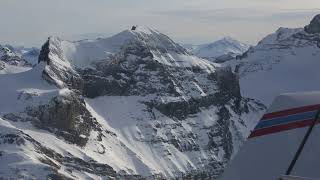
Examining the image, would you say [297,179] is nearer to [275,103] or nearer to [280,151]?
[280,151]

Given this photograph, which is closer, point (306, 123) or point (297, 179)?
point (297, 179)

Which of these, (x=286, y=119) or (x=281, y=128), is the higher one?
(x=286, y=119)

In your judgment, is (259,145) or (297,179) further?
(259,145)

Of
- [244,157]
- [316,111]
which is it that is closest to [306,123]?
[316,111]

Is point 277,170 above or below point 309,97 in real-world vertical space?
below

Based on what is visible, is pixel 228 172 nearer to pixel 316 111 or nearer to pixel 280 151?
pixel 280 151

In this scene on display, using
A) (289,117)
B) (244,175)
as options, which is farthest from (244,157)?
(289,117)

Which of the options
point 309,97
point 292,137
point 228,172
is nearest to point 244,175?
point 228,172

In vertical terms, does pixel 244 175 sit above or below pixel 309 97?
below
